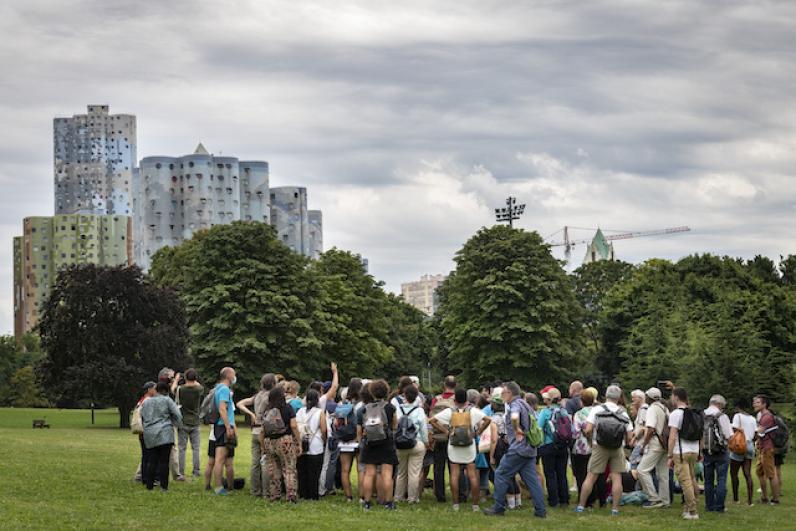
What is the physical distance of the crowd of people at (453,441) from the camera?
1956 cm

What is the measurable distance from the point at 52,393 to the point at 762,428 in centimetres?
4538

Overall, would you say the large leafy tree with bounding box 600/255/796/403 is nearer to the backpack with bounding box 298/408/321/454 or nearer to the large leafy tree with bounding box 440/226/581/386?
the large leafy tree with bounding box 440/226/581/386

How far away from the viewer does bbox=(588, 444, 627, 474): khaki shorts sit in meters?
19.8

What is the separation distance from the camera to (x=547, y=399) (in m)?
21.2

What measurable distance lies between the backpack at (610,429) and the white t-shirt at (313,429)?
4878 millimetres

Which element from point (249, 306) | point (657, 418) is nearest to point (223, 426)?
point (657, 418)

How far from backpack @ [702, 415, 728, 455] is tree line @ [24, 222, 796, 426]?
33.0 metres

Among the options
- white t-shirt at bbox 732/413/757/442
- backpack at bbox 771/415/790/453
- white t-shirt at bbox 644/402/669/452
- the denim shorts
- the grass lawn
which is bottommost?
the grass lawn

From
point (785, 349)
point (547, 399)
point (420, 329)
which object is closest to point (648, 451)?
point (547, 399)

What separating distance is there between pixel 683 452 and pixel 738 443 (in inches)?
144

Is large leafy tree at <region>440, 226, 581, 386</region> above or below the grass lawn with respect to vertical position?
above

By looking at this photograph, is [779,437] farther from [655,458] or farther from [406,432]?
[406,432]

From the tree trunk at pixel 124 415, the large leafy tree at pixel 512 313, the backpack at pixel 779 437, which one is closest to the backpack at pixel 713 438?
the backpack at pixel 779 437

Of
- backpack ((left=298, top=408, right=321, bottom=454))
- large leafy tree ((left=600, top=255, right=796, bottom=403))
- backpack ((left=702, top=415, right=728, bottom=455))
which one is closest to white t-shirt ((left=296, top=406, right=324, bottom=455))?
backpack ((left=298, top=408, right=321, bottom=454))
